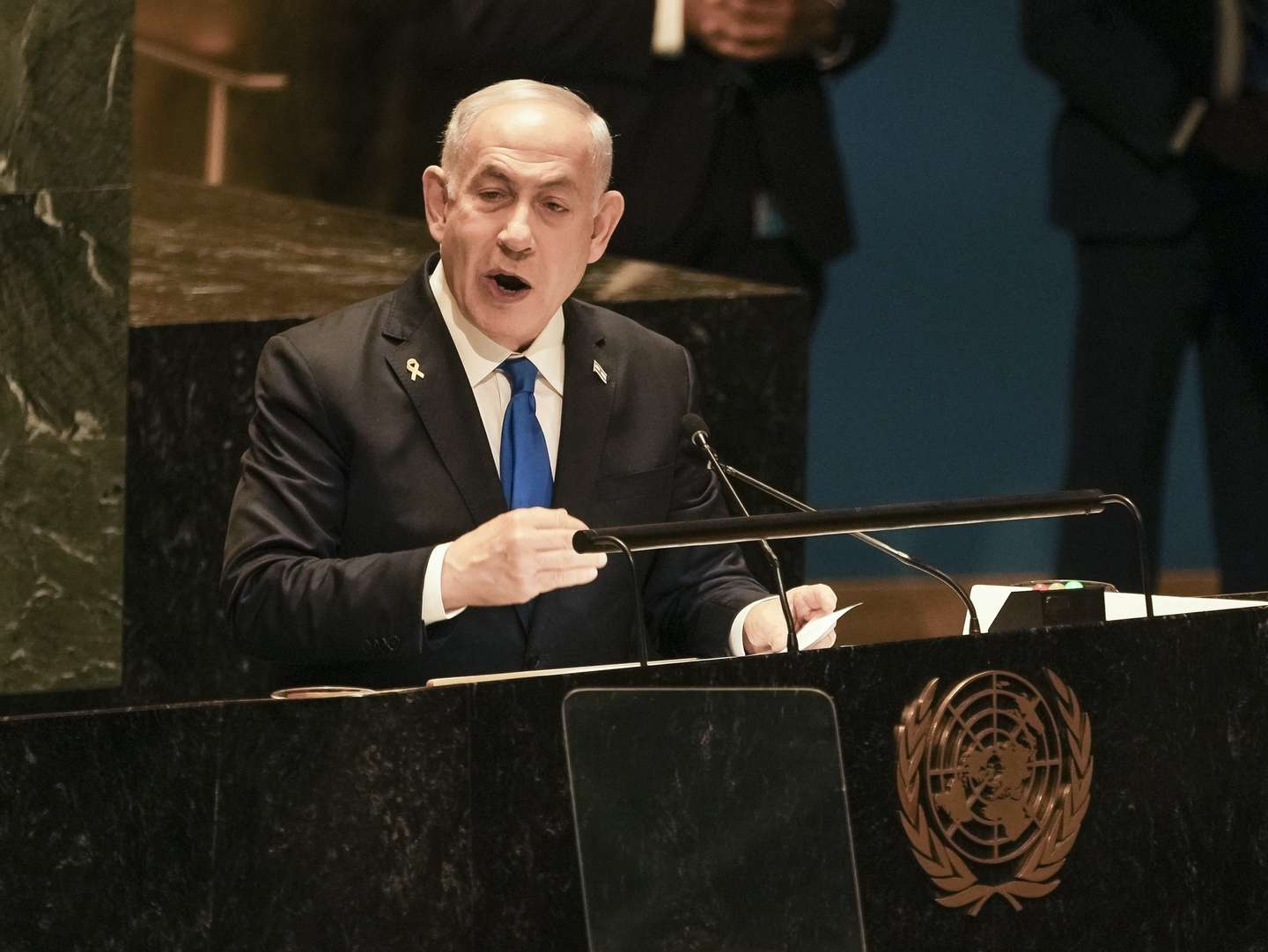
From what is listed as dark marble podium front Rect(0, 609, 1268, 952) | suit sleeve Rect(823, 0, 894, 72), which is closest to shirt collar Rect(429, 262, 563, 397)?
dark marble podium front Rect(0, 609, 1268, 952)

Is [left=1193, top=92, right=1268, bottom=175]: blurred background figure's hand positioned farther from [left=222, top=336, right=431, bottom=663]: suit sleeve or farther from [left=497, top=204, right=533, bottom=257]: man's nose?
[left=222, top=336, right=431, bottom=663]: suit sleeve

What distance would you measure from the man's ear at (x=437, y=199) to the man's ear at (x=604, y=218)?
8.8 inches

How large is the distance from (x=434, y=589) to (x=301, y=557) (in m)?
0.30

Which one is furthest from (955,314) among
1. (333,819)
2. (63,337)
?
(333,819)

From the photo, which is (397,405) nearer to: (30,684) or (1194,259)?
(30,684)

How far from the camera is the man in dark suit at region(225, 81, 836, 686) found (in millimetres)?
2973

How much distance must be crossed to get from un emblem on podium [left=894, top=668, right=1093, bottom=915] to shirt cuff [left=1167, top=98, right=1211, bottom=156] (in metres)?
3.34

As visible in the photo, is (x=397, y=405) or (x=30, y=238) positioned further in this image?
(x=30, y=238)

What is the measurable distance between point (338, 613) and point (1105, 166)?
326 centimetres

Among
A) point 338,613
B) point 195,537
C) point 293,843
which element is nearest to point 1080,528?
point 195,537

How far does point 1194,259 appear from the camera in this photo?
539cm

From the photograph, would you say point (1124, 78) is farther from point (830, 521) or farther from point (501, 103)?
point (830, 521)

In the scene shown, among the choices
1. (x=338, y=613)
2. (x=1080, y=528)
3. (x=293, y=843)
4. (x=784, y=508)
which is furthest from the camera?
(x=1080, y=528)

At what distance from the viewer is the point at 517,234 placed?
3.04m
